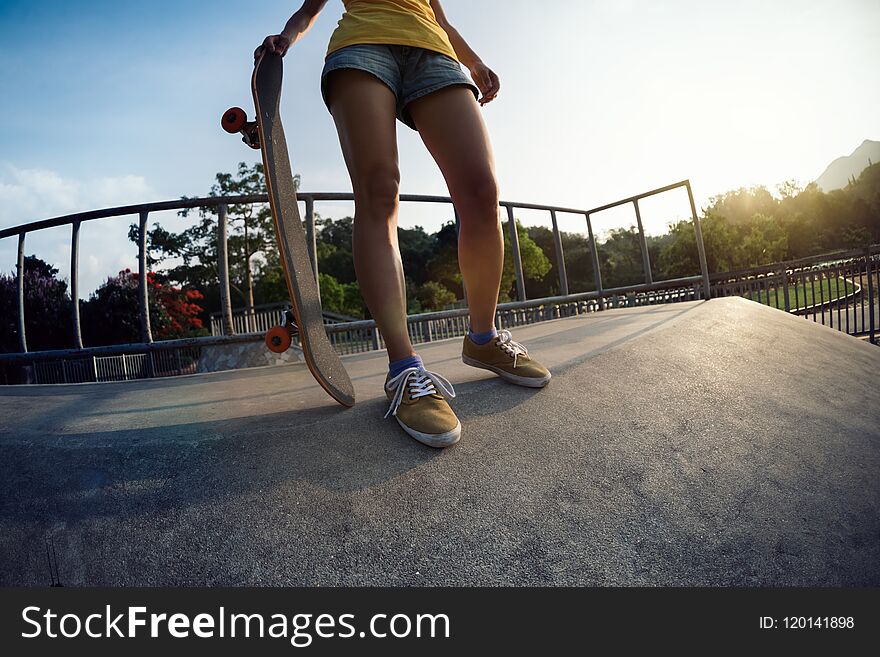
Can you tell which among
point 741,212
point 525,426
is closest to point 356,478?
point 525,426

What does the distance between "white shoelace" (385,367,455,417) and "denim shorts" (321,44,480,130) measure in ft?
3.04

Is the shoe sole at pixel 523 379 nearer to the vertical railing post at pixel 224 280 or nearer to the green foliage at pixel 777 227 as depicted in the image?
the vertical railing post at pixel 224 280

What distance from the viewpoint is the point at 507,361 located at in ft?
5.96

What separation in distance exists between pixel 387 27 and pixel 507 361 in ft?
3.99

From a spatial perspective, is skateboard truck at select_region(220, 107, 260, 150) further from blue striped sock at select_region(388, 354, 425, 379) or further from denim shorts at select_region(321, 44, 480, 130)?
blue striped sock at select_region(388, 354, 425, 379)

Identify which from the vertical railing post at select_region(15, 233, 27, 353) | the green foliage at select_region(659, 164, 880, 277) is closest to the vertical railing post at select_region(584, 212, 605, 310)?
the vertical railing post at select_region(15, 233, 27, 353)

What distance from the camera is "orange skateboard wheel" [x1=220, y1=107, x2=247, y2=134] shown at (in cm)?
161

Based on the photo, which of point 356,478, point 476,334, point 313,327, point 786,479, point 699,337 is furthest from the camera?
point 699,337

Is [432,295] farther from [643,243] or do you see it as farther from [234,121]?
[234,121]

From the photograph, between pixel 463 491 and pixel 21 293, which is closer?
A: pixel 463 491

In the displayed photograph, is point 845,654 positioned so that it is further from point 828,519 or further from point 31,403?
point 31,403

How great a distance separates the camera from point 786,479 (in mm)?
1392

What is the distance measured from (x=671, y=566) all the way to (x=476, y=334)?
1.08 metres

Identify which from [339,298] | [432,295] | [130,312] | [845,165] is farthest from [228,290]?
[845,165]
